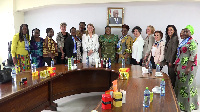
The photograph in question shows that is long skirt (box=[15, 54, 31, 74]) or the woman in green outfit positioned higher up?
the woman in green outfit

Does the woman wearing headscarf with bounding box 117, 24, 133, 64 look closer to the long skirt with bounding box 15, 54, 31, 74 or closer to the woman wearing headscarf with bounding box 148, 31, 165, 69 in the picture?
the woman wearing headscarf with bounding box 148, 31, 165, 69

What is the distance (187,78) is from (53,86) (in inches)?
97.6

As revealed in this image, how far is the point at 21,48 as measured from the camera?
4668 mm

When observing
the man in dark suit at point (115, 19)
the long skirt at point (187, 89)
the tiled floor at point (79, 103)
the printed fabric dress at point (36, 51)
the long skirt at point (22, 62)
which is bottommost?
the tiled floor at point (79, 103)

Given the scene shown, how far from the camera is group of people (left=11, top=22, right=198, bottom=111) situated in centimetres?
360

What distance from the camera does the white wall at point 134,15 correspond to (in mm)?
5566

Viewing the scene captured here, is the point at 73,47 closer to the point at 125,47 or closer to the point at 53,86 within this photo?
the point at 125,47

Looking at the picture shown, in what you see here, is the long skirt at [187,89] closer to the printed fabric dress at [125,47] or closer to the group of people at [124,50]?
the group of people at [124,50]

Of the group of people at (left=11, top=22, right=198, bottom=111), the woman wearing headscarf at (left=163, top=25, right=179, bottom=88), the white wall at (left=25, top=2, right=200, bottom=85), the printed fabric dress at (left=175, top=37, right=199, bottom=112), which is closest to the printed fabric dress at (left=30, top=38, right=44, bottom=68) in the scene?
the group of people at (left=11, top=22, right=198, bottom=111)

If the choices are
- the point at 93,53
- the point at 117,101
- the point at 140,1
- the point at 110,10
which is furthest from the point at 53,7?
the point at 117,101

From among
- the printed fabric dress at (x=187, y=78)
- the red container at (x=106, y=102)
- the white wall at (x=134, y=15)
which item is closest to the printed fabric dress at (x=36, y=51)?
the white wall at (x=134, y=15)

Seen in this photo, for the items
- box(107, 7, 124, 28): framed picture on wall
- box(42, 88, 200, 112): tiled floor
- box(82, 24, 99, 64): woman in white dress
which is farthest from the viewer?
box(107, 7, 124, 28): framed picture on wall

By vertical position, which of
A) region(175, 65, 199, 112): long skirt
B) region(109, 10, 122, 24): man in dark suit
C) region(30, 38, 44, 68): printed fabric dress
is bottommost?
region(175, 65, 199, 112): long skirt

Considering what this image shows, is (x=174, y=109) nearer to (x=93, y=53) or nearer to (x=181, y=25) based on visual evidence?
(x=93, y=53)
